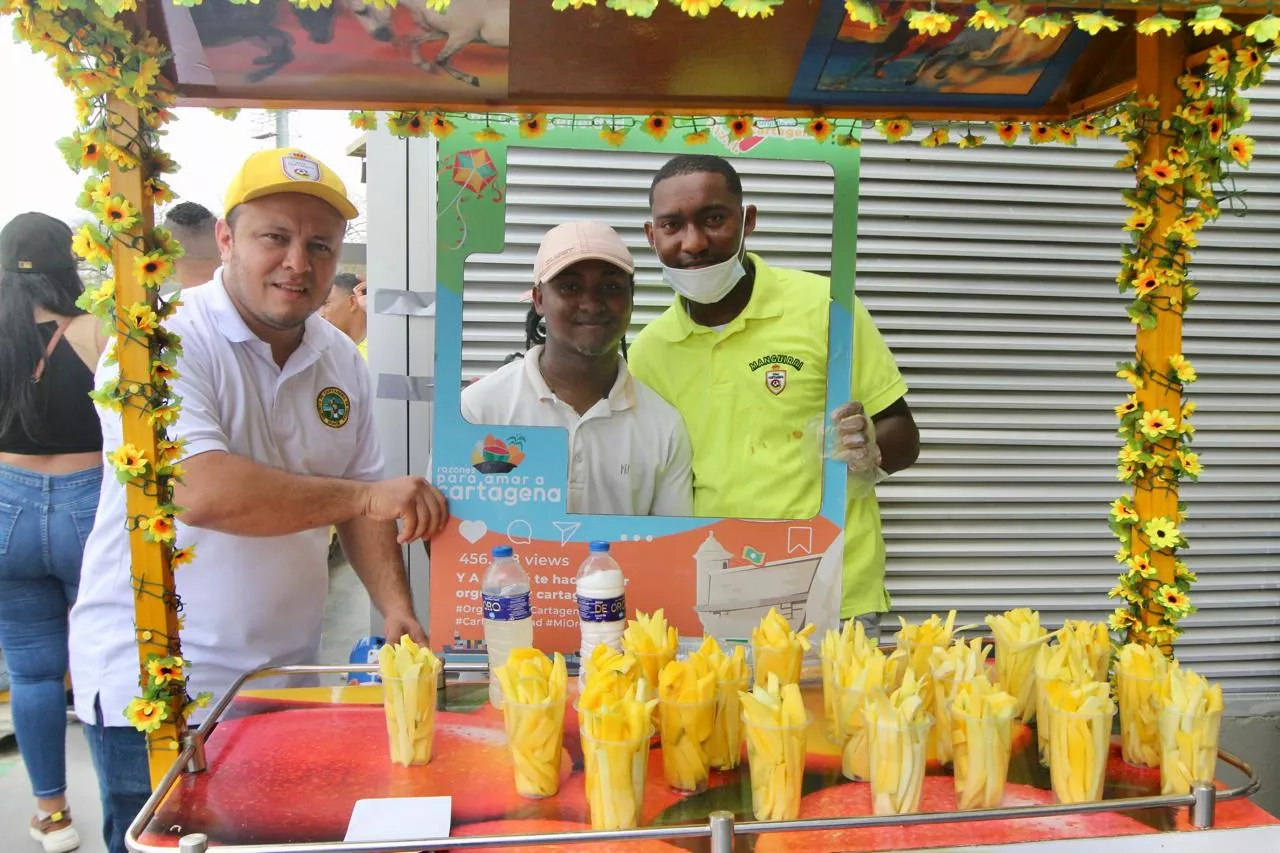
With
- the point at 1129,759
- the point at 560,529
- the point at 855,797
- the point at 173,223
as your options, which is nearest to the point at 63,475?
the point at 173,223

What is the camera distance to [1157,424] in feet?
6.97

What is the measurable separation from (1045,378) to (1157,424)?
1.96 metres

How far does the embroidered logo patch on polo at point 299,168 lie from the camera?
234 centimetres

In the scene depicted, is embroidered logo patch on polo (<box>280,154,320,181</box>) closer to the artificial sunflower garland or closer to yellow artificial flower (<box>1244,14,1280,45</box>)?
the artificial sunflower garland

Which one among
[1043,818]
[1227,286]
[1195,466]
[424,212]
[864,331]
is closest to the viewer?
[1043,818]

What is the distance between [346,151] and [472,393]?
5.40 feet

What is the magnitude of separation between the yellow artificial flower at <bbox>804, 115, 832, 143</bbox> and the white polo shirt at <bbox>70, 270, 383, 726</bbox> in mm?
1500

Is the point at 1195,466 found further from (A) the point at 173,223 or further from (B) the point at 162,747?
(A) the point at 173,223

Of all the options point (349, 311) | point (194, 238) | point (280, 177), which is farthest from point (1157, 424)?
point (194, 238)

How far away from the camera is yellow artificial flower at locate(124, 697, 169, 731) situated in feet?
6.04

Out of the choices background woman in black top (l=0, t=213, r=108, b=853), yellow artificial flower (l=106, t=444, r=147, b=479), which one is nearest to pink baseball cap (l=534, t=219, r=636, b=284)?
yellow artificial flower (l=106, t=444, r=147, b=479)

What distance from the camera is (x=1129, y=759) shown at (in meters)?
1.94

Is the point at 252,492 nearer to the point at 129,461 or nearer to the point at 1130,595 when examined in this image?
the point at 129,461

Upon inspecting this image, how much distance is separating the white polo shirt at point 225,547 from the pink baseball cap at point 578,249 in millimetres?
701
